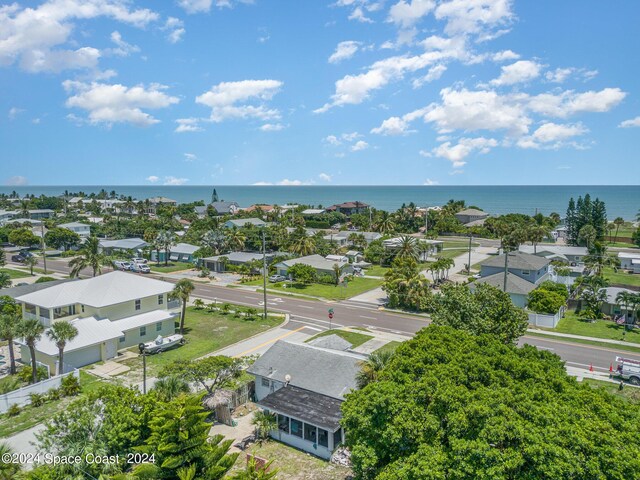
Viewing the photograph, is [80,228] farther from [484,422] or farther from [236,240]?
[484,422]

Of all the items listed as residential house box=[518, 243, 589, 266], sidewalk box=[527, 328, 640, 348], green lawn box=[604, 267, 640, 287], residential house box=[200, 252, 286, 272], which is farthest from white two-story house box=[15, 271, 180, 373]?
green lawn box=[604, 267, 640, 287]

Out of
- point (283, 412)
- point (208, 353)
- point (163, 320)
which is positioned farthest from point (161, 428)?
point (163, 320)

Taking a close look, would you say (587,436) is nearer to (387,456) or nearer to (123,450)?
(387,456)

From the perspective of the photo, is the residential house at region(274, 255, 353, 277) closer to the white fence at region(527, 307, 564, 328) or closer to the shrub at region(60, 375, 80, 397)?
the white fence at region(527, 307, 564, 328)

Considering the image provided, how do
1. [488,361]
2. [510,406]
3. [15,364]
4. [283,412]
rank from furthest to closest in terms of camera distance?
[15,364] < [283,412] < [488,361] < [510,406]

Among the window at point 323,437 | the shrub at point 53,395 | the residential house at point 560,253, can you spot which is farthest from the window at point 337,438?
the residential house at point 560,253
